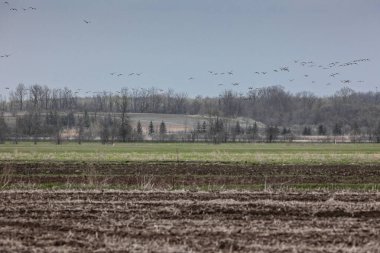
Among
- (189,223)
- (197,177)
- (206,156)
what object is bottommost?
(206,156)

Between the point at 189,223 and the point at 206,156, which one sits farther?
the point at 206,156

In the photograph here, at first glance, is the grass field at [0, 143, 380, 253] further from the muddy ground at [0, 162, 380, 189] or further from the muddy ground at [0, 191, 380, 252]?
the muddy ground at [0, 162, 380, 189]

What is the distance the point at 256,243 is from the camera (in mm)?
13297

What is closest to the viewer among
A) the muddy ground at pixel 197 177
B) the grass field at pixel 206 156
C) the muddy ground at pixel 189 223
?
the muddy ground at pixel 189 223

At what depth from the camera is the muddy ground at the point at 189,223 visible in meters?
13.1

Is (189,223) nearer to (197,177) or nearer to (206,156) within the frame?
(197,177)

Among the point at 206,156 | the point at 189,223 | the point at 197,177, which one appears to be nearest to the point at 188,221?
the point at 189,223

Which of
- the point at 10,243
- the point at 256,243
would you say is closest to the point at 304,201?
the point at 256,243

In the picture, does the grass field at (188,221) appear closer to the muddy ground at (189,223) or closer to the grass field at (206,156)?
the muddy ground at (189,223)

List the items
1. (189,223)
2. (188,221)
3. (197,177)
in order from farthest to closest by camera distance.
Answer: (197,177), (188,221), (189,223)

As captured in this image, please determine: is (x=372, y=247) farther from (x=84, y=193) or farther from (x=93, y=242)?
(x=84, y=193)

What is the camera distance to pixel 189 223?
620 inches

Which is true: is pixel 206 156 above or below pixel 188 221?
below

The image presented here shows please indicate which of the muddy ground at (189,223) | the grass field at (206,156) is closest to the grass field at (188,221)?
the muddy ground at (189,223)
